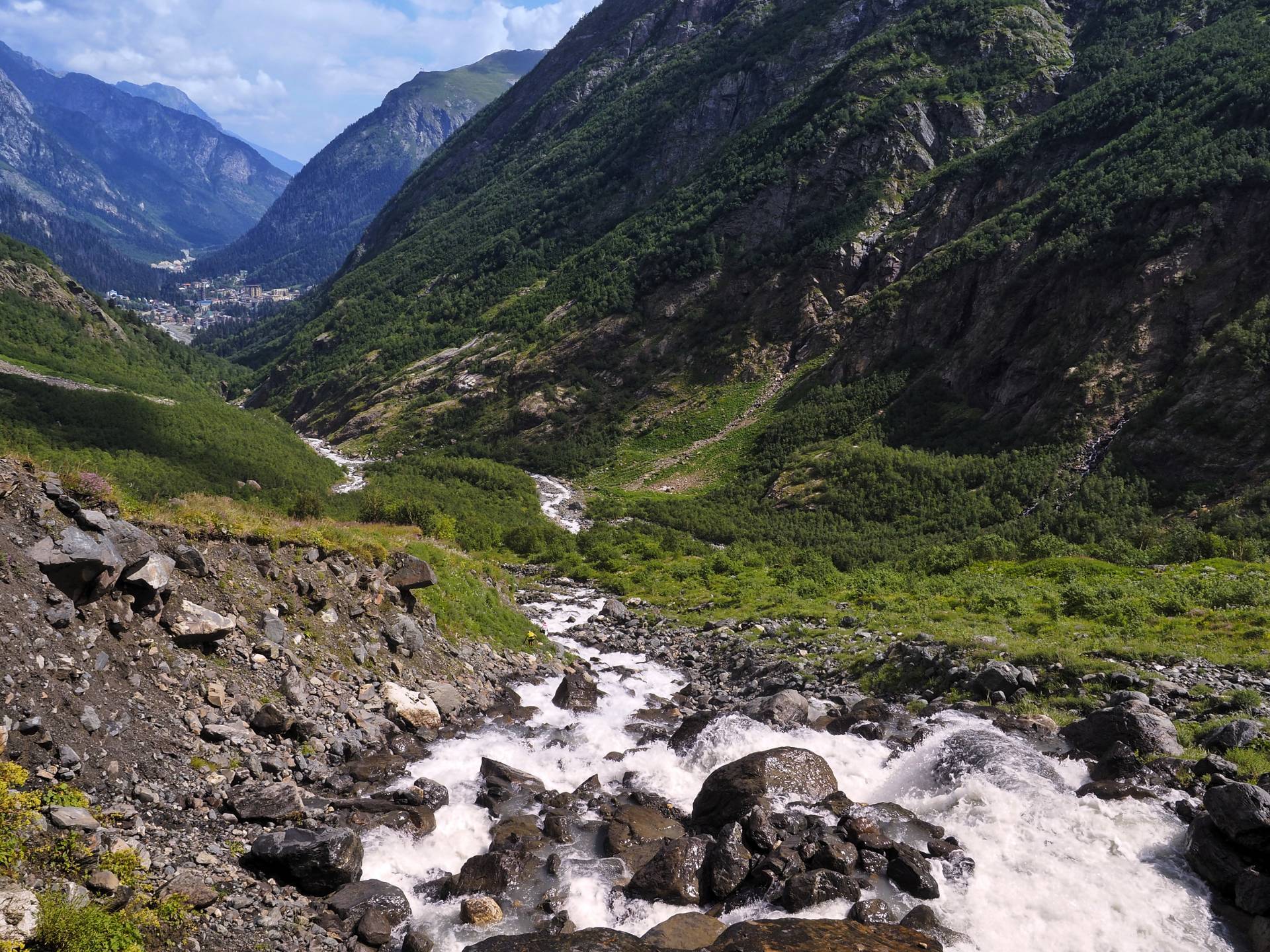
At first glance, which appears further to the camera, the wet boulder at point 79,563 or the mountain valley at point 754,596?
the wet boulder at point 79,563

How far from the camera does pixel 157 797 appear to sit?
9688 millimetres

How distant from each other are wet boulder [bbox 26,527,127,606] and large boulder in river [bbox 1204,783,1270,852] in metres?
17.3

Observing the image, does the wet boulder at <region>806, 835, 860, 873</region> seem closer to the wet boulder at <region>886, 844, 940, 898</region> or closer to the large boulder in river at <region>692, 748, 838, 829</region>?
the wet boulder at <region>886, 844, 940, 898</region>

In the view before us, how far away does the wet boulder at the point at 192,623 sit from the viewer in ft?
40.8

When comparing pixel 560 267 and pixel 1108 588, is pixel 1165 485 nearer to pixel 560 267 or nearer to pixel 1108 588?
pixel 1108 588

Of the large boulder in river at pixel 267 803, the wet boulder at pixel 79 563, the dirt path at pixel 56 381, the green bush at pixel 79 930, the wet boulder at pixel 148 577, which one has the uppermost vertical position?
the dirt path at pixel 56 381

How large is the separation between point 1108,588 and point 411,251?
187 meters

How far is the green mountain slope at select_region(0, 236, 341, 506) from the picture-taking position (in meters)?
44.0

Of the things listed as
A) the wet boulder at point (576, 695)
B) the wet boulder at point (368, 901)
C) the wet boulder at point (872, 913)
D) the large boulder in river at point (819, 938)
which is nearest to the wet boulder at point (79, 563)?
the wet boulder at point (368, 901)

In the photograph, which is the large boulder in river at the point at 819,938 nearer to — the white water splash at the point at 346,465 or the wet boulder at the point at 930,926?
the wet boulder at the point at 930,926

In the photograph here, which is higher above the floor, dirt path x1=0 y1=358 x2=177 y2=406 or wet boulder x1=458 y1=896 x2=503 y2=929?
dirt path x1=0 y1=358 x2=177 y2=406

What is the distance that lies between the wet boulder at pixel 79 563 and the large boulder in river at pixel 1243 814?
17.3 metres

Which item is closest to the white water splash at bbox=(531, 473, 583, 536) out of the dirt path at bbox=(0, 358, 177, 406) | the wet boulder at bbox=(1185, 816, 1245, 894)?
the dirt path at bbox=(0, 358, 177, 406)

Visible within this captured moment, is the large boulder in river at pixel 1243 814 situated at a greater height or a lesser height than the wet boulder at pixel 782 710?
greater
